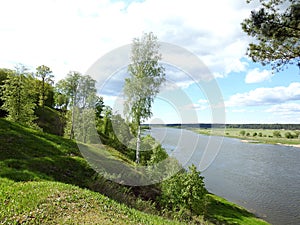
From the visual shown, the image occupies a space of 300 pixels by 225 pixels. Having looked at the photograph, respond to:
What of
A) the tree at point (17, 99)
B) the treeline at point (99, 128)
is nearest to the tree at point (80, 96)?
the treeline at point (99, 128)

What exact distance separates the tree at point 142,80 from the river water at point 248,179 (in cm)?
252

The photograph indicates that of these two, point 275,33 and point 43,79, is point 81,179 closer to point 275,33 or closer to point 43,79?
point 275,33

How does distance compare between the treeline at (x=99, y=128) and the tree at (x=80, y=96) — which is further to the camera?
the tree at (x=80, y=96)

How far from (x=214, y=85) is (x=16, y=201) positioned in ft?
41.5

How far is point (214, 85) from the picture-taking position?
15250 millimetres

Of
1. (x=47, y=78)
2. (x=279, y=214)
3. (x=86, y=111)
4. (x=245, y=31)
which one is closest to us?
(x=245, y=31)

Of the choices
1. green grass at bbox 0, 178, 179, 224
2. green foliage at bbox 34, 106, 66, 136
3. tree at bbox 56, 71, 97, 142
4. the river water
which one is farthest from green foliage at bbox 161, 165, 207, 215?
green foliage at bbox 34, 106, 66, 136

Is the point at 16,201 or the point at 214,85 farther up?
the point at 214,85

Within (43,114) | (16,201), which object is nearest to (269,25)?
(16,201)

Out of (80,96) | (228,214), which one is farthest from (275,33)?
(80,96)

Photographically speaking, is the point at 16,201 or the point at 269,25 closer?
the point at 16,201

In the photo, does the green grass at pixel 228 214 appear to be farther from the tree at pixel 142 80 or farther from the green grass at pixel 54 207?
the green grass at pixel 54 207

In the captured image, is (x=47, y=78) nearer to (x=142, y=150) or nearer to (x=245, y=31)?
(x=142, y=150)

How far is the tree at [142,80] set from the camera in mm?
23188
